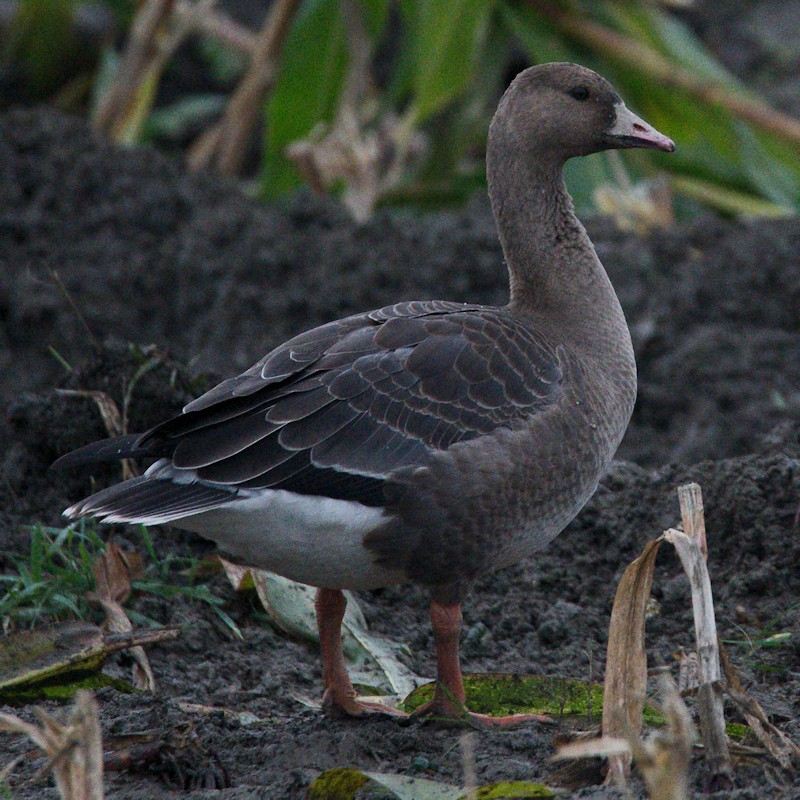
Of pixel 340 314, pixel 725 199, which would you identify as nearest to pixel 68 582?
pixel 340 314

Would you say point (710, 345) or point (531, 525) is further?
point (710, 345)

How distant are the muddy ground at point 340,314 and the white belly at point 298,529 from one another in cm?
48

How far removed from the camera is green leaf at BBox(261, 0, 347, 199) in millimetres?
9000

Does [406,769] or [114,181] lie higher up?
[114,181]

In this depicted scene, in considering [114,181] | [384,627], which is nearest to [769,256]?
[384,627]

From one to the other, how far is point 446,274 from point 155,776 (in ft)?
14.4

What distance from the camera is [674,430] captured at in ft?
21.0

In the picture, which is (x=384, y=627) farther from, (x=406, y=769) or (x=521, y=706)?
(x=406, y=769)

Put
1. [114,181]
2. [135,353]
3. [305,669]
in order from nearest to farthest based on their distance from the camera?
[305,669], [135,353], [114,181]

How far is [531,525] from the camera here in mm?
3947

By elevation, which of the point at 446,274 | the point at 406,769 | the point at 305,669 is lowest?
the point at 305,669

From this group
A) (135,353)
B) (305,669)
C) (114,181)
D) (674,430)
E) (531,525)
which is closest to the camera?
(531,525)

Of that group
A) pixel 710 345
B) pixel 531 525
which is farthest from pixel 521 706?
pixel 710 345

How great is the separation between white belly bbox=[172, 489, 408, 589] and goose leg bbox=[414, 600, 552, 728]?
27cm
